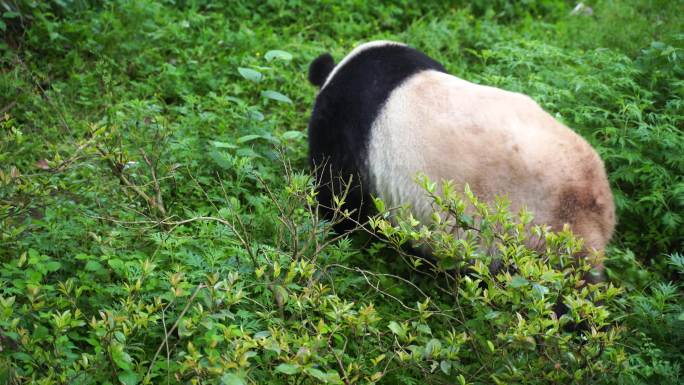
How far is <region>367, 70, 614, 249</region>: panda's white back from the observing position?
10.7 feet

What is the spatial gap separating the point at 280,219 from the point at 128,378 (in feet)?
3.16

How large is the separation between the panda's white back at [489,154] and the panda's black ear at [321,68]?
87cm

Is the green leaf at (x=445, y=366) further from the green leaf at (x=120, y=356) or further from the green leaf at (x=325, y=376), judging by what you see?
the green leaf at (x=120, y=356)

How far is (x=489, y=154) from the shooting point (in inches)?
132

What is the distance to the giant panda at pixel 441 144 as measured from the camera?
3.28m

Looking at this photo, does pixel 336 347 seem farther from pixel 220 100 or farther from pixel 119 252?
pixel 220 100

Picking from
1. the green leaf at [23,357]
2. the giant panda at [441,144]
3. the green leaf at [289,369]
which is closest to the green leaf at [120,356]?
the green leaf at [23,357]

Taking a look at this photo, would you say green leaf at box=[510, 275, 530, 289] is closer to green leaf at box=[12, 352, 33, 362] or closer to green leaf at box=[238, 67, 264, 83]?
green leaf at box=[12, 352, 33, 362]

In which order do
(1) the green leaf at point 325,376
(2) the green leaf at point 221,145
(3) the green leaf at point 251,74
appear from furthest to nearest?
(3) the green leaf at point 251,74 < (2) the green leaf at point 221,145 < (1) the green leaf at point 325,376

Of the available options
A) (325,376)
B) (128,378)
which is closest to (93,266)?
(128,378)

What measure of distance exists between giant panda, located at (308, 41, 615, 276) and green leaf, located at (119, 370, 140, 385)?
4.38 feet

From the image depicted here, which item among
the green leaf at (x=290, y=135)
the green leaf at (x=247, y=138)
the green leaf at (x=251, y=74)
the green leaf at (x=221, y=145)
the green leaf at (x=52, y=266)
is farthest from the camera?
the green leaf at (x=251, y=74)

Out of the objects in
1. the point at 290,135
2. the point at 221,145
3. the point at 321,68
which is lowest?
the point at 290,135

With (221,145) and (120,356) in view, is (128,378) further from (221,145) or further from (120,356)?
(221,145)
